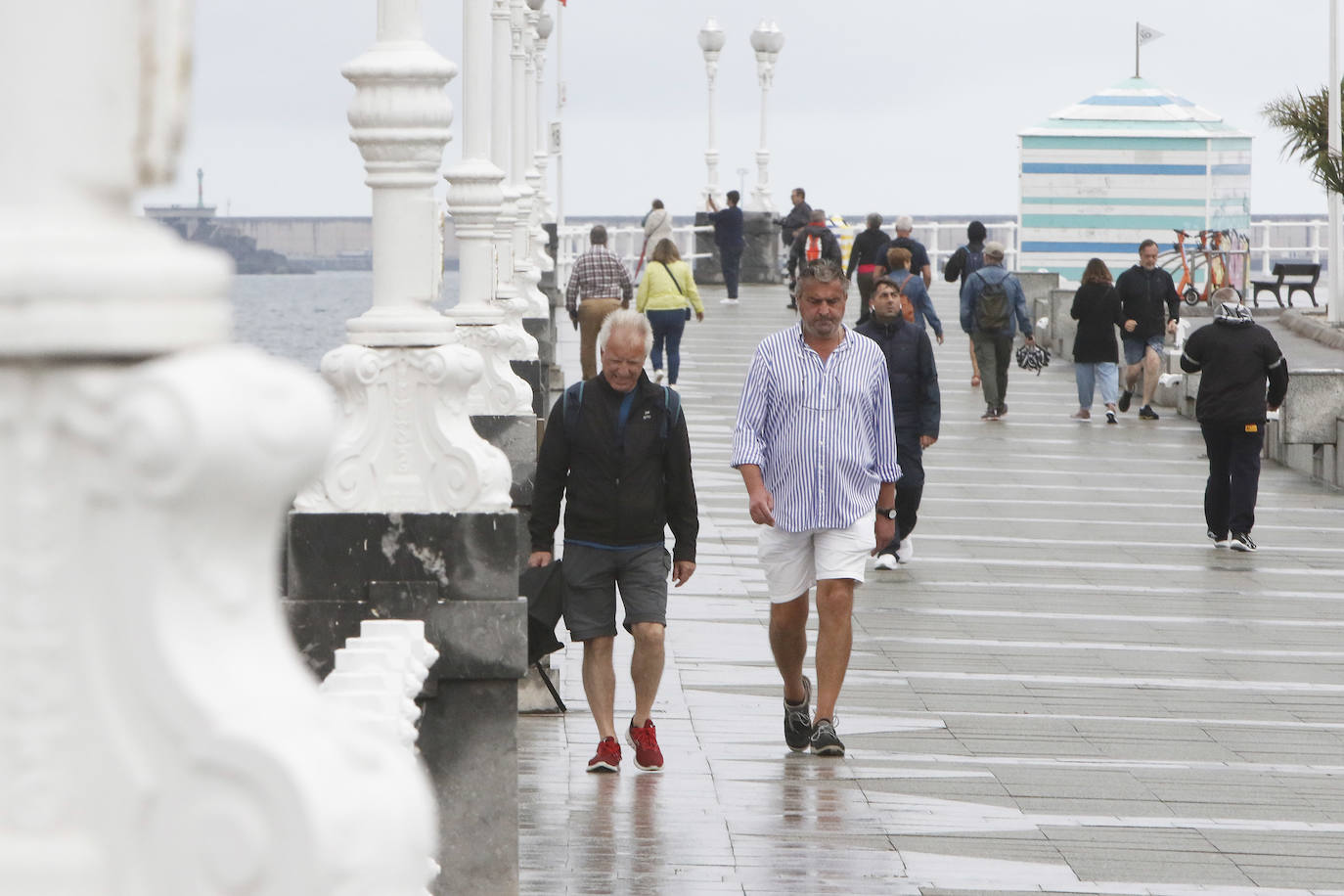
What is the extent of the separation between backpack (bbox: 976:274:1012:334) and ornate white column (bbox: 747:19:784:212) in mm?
20899

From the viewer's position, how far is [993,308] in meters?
22.2

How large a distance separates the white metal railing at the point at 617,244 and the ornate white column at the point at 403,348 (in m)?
28.8

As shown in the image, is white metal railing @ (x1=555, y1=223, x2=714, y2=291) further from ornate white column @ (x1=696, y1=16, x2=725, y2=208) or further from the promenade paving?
the promenade paving

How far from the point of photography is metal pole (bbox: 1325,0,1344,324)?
2972 centimetres

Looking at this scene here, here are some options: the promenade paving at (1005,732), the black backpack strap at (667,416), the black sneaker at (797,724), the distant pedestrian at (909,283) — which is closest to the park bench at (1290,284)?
the distant pedestrian at (909,283)

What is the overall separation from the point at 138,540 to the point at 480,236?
10.8 meters

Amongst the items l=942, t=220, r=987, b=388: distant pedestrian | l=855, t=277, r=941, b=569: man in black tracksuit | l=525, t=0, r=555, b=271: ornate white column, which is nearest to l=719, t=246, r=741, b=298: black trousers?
l=525, t=0, r=555, b=271: ornate white column

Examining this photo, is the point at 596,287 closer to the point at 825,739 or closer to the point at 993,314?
the point at 993,314

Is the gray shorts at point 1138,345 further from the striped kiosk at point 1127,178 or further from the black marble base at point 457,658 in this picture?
the black marble base at point 457,658

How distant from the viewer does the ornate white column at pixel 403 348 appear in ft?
20.5

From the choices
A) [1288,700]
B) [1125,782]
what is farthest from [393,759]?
[1288,700]

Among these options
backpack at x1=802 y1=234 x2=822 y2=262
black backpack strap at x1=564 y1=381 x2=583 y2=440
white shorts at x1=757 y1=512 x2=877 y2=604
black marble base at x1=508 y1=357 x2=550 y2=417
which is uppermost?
backpack at x1=802 y1=234 x2=822 y2=262

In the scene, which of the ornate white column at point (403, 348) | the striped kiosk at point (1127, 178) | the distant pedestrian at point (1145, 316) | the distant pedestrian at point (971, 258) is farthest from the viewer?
the striped kiosk at point (1127, 178)

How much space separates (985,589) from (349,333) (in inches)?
300
